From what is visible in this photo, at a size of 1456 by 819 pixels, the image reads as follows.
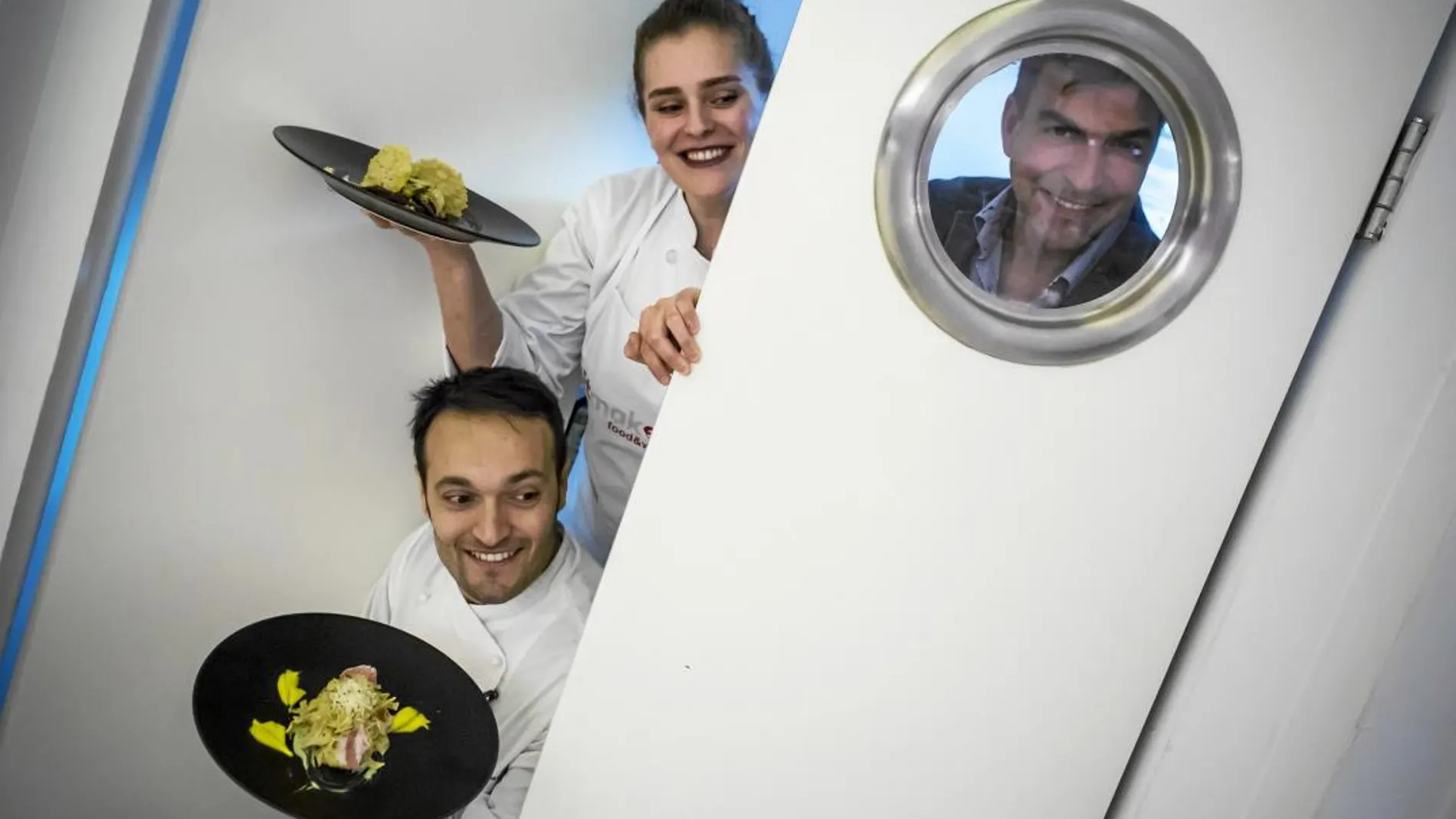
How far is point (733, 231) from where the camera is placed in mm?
1005

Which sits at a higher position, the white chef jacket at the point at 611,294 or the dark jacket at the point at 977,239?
the dark jacket at the point at 977,239

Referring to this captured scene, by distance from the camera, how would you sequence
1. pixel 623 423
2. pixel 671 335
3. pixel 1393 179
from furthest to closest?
pixel 623 423 < pixel 671 335 < pixel 1393 179

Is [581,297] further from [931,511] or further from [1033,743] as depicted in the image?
[1033,743]

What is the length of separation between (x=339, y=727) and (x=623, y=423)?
0.66 m

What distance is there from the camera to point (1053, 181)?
3.13 ft

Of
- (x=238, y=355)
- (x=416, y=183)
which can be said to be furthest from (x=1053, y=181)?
(x=238, y=355)

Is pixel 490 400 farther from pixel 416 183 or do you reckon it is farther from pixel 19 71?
pixel 19 71

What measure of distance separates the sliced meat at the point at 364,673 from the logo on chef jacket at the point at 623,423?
1.79 ft

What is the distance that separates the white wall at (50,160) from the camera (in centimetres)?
125

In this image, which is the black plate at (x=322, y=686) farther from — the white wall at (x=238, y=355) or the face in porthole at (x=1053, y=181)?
the face in porthole at (x=1053, y=181)

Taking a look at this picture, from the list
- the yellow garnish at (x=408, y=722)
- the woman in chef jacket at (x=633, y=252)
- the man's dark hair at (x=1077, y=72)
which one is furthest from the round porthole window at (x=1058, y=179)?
the yellow garnish at (x=408, y=722)

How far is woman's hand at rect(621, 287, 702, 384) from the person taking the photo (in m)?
1.03

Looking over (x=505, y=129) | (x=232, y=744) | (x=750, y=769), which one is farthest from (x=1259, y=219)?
(x=232, y=744)

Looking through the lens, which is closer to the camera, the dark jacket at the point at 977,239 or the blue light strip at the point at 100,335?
the dark jacket at the point at 977,239
